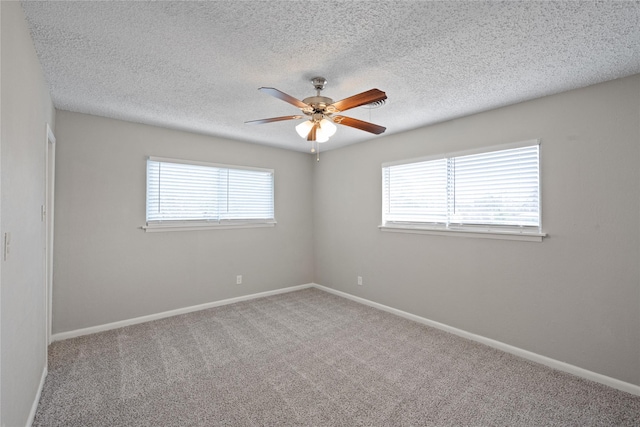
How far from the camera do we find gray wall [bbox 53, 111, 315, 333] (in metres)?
3.17

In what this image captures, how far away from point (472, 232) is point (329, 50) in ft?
7.79

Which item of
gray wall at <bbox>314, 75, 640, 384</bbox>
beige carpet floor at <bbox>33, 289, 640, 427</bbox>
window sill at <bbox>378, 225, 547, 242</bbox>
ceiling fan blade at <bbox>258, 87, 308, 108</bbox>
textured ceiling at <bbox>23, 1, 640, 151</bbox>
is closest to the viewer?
textured ceiling at <bbox>23, 1, 640, 151</bbox>

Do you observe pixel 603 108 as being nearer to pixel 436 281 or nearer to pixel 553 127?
pixel 553 127

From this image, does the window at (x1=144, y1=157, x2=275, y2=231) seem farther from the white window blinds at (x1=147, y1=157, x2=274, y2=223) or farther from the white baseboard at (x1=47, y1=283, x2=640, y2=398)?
the white baseboard at (x1=47, y1=283, x2=640, y2=398)

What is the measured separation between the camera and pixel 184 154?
3.93 metres

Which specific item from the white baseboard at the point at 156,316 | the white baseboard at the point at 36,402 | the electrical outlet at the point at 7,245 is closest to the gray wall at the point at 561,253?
the white baseboard at the point at 156,316

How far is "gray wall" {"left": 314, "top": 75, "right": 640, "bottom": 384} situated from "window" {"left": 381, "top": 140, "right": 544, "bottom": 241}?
0.36ft

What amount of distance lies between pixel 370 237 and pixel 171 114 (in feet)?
9.70

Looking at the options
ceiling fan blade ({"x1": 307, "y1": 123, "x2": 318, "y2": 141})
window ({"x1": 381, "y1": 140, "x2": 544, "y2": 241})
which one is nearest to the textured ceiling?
ceiling fan blade ({"x1": 307, "y1": 123, "x2": 318, "y2": 141})

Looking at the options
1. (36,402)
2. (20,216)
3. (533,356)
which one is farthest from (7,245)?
(533,356)

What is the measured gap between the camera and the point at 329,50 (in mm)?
1940

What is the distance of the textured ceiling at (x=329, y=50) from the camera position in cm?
159

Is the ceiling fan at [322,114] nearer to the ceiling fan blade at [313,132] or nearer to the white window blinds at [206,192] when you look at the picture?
the ceiling fan blade at [313,132]

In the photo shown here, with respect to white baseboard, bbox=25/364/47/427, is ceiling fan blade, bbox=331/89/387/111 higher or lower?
higher
